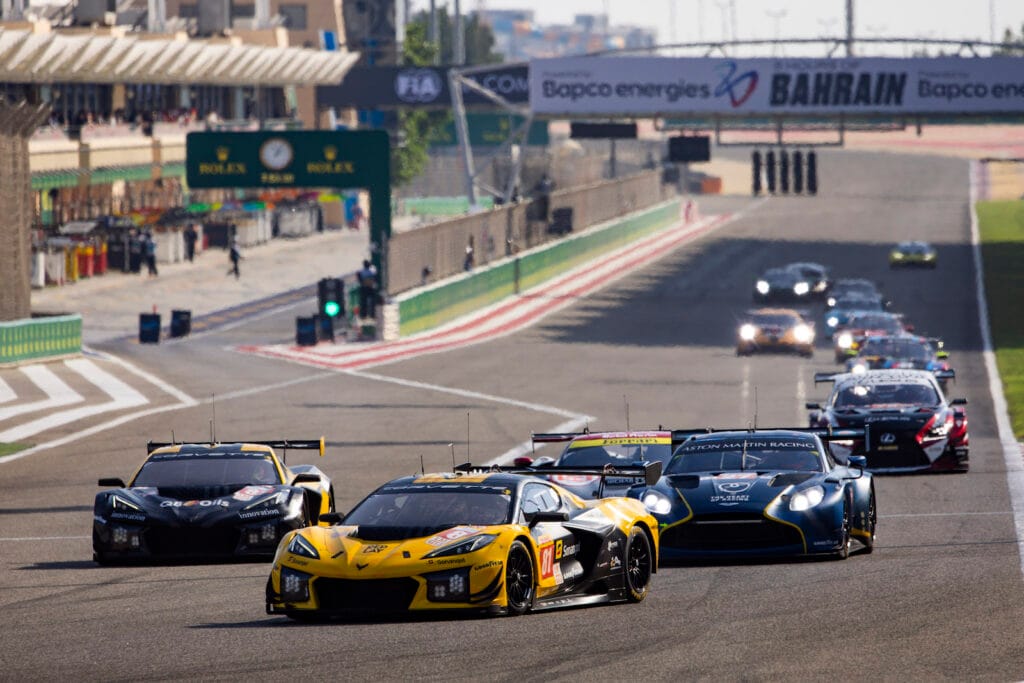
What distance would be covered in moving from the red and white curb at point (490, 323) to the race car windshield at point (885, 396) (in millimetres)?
23103

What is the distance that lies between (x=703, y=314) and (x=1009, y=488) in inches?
1571

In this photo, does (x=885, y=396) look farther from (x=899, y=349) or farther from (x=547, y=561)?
(x=547, y=561)

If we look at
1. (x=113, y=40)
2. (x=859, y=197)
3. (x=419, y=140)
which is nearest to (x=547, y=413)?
(x=113, y=40)

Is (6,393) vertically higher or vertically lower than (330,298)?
lower

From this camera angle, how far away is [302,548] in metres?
13.6

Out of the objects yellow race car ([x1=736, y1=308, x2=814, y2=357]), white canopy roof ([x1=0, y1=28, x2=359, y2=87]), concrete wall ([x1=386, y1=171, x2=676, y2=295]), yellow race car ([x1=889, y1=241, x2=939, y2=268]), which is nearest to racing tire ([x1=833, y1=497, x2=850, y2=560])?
yellow race car ([x1=736, y1=308, x2=814, y2=357])

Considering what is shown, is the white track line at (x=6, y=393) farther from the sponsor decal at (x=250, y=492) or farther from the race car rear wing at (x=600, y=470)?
the race car rear wing at (x=600, y=470)

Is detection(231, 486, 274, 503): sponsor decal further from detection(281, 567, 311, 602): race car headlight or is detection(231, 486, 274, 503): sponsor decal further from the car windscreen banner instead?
the car windscreen banner

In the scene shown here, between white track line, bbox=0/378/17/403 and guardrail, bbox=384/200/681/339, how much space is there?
580 inches

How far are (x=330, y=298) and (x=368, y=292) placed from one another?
184 cm

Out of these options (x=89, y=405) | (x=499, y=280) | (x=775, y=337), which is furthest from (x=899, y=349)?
(x=499, y=280)

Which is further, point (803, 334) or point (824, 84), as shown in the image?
point (824, 84)

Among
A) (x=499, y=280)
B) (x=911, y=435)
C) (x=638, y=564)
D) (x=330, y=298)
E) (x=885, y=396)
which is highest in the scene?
(x=638, y=564)

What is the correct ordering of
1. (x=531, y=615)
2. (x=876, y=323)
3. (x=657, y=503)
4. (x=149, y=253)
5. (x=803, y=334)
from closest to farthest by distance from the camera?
1. (x=531, y=615)
2. (x=657, y=503)
3. (x=876, y=323)
4. (x=803, y=334)
5. (x=149, y=253)
